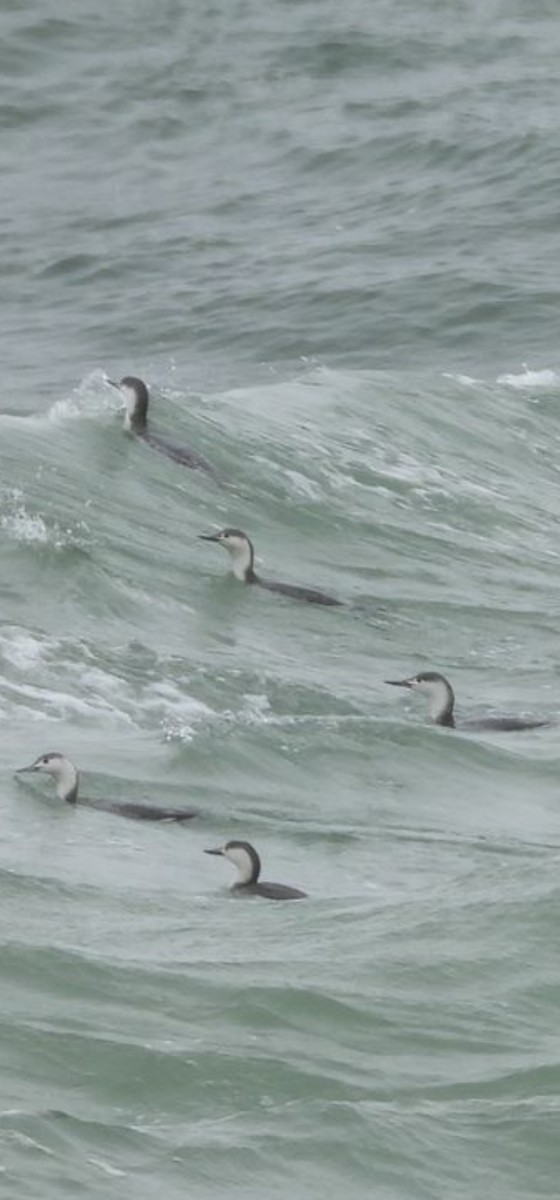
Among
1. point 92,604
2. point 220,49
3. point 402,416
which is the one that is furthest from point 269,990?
point 220,49

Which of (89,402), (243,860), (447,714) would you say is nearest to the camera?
(243,860)

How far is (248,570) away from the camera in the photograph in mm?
20375

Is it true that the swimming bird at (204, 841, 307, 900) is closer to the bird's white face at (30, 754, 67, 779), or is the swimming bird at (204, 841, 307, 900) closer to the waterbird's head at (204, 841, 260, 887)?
the waterbird's head at (204, 841, 260, 887)

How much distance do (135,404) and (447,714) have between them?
22.1ft

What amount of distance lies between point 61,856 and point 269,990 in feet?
7.87

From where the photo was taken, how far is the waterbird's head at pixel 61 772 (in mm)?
14930

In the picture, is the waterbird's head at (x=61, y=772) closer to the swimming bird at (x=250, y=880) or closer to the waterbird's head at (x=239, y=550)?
the swimming bird at (x=250, y=880)

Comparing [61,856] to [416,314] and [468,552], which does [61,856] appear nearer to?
[468,552]

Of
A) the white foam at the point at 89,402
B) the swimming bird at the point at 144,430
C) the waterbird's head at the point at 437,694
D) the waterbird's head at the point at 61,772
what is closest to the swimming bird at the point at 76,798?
the waterbird's head at the point at 61,772

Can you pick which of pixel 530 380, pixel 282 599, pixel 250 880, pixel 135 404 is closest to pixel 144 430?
pixel 135 404

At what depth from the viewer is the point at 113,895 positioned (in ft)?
44.7

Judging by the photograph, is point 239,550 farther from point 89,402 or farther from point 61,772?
point 61,772

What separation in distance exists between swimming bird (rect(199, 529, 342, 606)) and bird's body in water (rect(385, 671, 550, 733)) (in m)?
2.55

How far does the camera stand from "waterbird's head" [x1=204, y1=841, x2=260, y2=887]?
1379 cm
